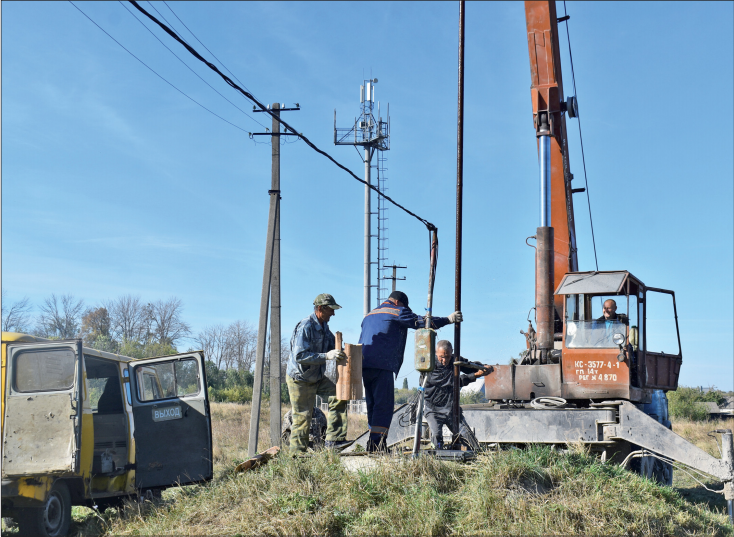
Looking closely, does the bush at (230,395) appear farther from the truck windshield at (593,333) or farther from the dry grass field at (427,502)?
the dry grass field at (427,502)

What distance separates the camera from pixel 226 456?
1642cm

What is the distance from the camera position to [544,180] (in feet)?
44.0

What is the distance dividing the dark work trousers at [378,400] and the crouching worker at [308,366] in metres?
0.44

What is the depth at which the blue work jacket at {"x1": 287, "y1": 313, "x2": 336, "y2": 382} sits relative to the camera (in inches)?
314

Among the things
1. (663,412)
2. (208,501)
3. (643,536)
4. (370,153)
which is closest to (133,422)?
(208,501)

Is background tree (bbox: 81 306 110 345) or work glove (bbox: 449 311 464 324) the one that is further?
background tree (bbox: 81 306 110 345)

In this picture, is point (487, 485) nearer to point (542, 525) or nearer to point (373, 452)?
point (542, 525)

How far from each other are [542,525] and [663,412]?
22.3 feet

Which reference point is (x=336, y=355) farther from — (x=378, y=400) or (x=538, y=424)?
(x=538, y=424)

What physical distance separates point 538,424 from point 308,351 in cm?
344

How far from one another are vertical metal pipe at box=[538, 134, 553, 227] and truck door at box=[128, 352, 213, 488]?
6814 millimetres

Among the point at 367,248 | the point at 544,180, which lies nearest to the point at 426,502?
the point at 544,180

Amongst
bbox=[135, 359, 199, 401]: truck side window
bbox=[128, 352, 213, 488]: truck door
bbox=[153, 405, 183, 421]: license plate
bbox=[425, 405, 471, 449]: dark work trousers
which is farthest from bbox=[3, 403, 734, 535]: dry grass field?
bbox=[135, 359, 199, 401]: truck side window

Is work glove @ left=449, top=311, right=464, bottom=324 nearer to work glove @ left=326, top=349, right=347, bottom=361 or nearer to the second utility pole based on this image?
work glove @ left=326, top=349, right=347, bottom=361
